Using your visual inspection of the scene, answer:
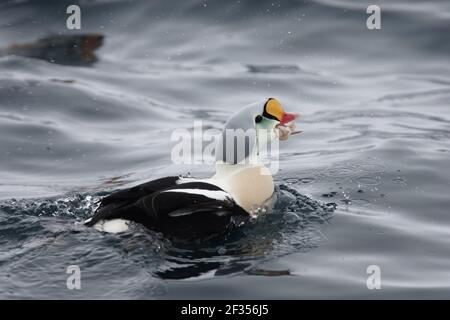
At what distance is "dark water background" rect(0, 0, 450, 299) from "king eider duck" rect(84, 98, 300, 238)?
0.13 metres

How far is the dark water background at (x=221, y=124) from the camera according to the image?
19.5ft

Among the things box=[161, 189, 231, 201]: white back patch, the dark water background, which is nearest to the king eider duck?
box=[161, 189, 231, 201]: white back patch

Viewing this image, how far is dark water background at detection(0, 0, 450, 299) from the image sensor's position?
5.95 m

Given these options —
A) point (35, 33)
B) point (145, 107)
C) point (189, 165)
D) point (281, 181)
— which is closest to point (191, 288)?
point (281, 181)

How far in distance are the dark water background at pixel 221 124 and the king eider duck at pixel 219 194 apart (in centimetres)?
13

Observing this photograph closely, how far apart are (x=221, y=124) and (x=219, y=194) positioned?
4207 mm

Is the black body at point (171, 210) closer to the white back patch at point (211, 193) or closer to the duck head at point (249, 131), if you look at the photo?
the white back patch at point (211, 193)

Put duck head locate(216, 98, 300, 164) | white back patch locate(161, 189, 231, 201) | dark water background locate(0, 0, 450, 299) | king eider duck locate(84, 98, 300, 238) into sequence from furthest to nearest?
duck head locate(216, 98, 300, 164) → white back patch locate(161, 189, 231, 201) → king eider duck locate(84, 98, 300, 238) → dark water background locate(0, 0, 450, 299)

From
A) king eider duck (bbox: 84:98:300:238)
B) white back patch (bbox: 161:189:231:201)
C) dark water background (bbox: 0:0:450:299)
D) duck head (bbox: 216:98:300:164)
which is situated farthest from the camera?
duck head (bbox: 216:98:300:164)

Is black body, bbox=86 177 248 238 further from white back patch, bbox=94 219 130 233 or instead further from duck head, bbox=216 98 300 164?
duck head, bbox=216 98 300 164

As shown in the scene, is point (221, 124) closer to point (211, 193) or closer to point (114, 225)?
point (211, 193)

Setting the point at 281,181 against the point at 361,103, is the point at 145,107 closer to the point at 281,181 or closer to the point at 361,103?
the point at 361,103

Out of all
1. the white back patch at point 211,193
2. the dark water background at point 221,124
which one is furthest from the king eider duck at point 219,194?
the dark water background at point 221,124
